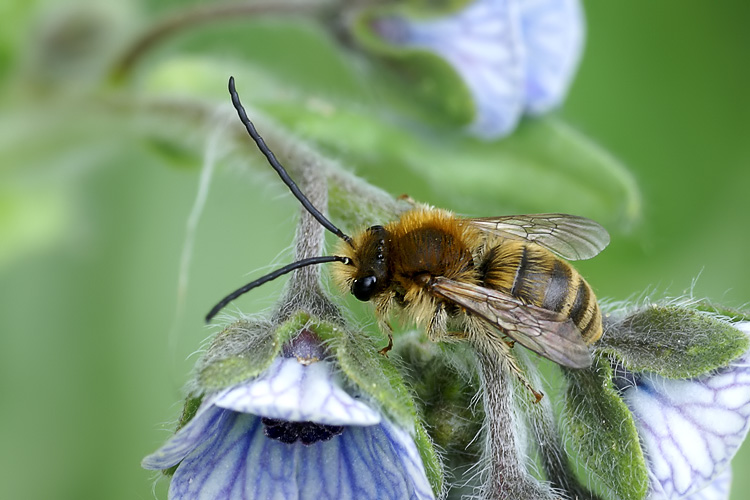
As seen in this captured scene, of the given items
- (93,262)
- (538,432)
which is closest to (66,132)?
(93,262)

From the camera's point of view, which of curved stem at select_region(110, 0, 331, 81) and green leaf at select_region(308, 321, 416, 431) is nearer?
green leaf at select_region(308, 321, 416, 431)

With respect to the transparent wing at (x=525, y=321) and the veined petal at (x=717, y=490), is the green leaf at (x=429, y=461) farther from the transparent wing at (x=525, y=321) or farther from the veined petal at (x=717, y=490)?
the veined petal at (x=717, y=490)

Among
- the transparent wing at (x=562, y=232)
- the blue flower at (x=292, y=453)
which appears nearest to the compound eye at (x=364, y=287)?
the blue flower at (x=292, y=453)

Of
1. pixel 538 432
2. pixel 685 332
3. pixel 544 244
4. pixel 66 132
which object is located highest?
pixel 66 132

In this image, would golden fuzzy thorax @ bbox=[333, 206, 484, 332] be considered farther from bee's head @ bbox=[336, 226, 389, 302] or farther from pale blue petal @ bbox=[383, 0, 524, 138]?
pale blue petal @ bbox=[383, 0, 524, 138]

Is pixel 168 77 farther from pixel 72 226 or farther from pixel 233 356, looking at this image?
pixel 233 356

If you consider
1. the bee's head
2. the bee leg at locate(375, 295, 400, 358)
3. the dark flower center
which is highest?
the bee's head

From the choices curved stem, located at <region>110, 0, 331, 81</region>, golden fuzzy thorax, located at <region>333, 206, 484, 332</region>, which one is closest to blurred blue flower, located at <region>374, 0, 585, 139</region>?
curved stem, located at <region>110, 0, 331, 81</region>
